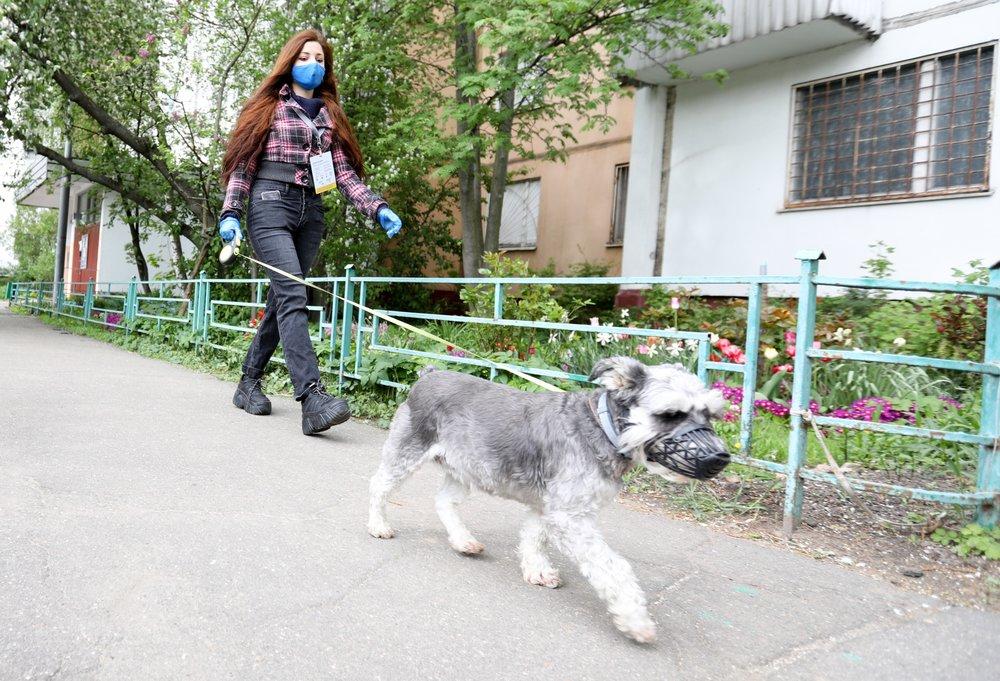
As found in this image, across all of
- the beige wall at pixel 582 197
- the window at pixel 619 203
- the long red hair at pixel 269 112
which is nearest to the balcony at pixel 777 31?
the beige wall at pixel 582 197

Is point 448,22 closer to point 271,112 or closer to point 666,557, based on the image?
point 271,112

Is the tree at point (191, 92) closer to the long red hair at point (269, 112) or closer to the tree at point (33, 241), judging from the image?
the long red hair at point (269, 112)

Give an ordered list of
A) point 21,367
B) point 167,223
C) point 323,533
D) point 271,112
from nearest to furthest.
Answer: point 323,533 < point 271,112 < point 21,367 < point 167,223

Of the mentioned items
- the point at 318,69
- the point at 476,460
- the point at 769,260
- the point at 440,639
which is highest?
the point at 318,69

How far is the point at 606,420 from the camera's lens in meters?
2.69

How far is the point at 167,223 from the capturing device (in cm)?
1557

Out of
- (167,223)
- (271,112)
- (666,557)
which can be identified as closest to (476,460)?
(666,557)

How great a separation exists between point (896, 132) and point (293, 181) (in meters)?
6.99

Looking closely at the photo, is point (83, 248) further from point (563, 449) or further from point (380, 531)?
point (563, 449)

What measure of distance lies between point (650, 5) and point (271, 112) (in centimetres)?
520

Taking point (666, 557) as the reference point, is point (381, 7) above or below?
above

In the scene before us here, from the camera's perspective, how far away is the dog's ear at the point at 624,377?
2621 mm

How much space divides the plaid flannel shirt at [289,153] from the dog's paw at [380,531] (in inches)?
100

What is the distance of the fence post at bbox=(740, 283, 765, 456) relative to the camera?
153 inches
